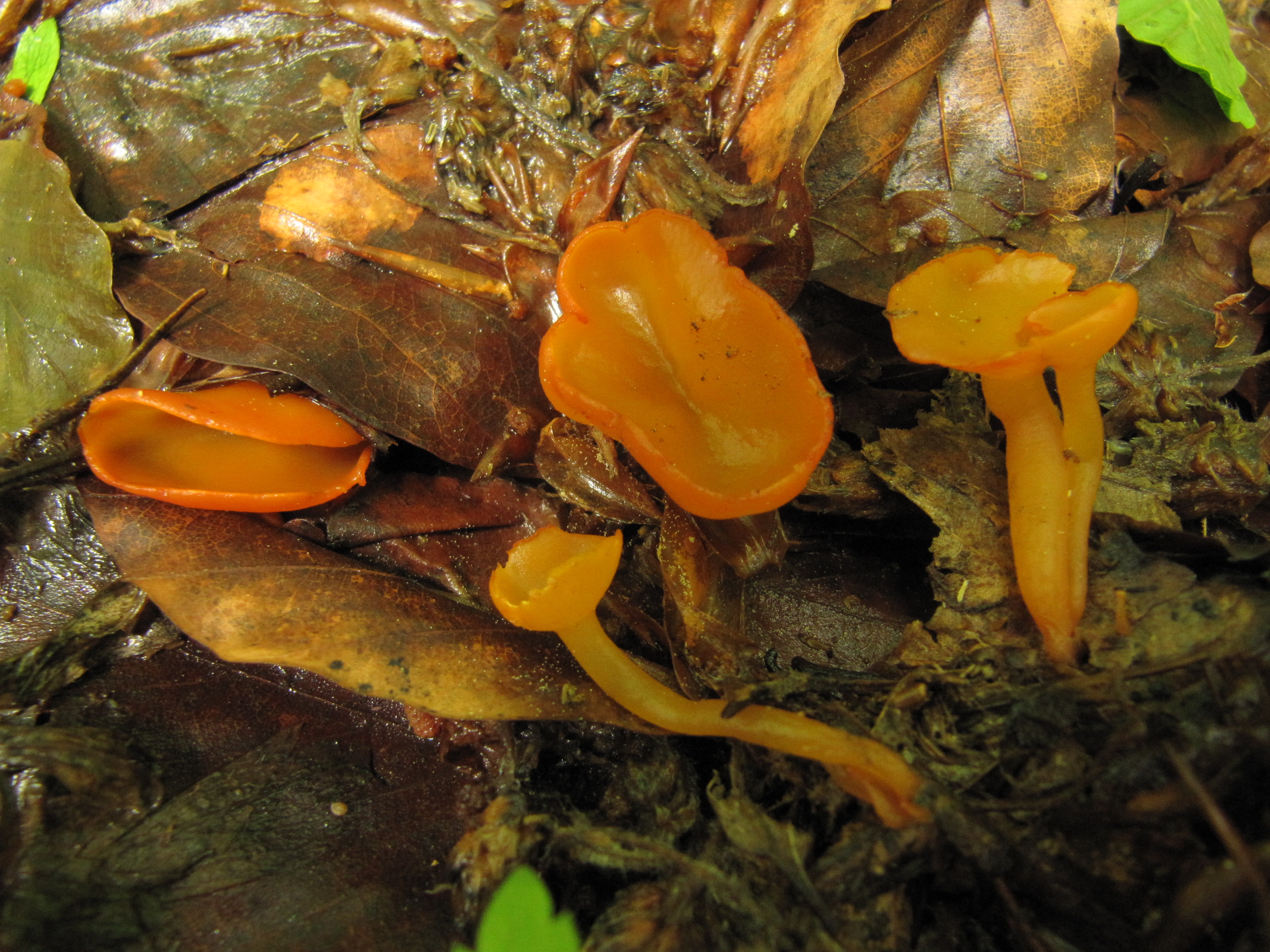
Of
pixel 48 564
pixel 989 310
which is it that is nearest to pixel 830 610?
pixel 989 310

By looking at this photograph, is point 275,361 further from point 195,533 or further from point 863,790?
point 863,790

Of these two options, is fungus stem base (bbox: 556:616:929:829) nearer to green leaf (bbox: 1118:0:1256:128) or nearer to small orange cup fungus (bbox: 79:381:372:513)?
small orange cup fungus (bbox: 79:381:372:513)

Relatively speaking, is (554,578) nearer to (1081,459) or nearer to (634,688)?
(634,688)

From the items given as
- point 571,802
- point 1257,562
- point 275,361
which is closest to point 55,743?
point 275,361

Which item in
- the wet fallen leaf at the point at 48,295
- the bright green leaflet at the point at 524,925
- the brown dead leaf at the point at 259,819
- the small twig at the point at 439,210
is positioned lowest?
the brown dead leaf at the point at 259,819

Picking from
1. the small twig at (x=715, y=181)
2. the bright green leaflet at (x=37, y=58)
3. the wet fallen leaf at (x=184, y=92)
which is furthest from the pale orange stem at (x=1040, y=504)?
the bright green leaflet at (x=37, y=58)

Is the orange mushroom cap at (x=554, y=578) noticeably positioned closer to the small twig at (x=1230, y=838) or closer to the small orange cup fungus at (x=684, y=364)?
the small orange cup fungus at (x=684, y=364)
